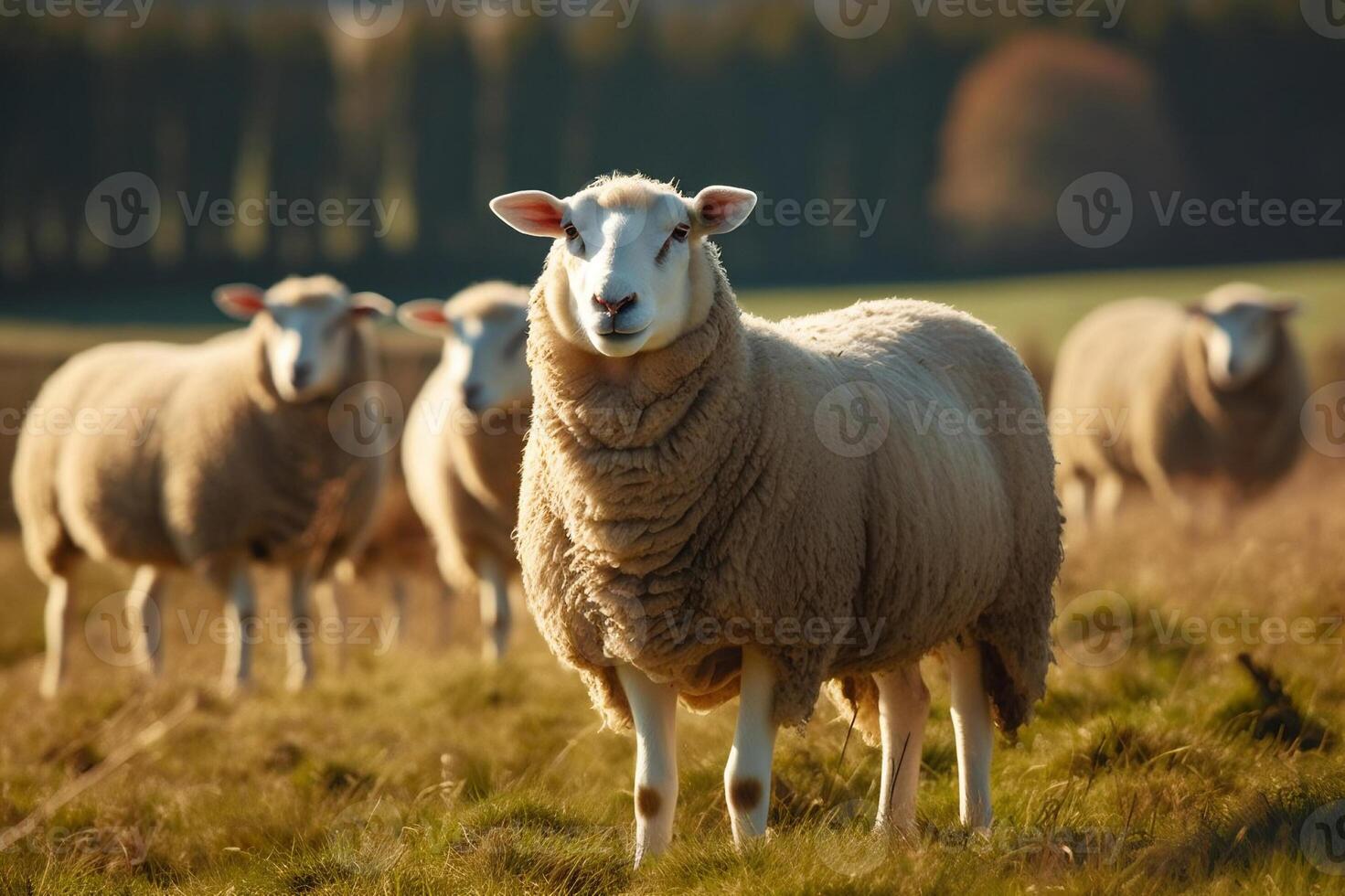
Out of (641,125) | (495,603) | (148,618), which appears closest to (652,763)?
(495,603)

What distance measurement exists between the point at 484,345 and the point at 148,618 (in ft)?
10.2

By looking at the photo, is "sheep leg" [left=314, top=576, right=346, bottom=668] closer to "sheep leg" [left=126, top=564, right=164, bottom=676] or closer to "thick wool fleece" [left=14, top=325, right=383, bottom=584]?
"sheep leg" [left=126, top=564, right=164, bottom=676]

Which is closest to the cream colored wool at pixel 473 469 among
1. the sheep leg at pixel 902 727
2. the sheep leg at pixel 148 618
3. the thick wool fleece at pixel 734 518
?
the sheep leg at pixel 148 618

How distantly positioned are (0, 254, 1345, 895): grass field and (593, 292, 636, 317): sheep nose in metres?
1.40

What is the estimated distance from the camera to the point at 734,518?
13.4ft

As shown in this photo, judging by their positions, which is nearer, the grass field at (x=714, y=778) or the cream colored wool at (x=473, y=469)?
the grass field at (x=714, y=778)

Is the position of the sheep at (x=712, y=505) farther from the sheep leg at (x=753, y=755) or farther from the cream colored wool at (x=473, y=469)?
the cream colored wool at (x=473, y=469)

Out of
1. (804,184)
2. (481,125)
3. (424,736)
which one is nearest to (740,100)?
(804,184)

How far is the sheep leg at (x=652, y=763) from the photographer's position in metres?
4.09

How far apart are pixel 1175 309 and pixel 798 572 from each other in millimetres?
11347

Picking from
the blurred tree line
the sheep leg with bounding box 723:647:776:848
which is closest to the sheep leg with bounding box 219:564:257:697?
the sheep leg with bounding box 723:647:776:848

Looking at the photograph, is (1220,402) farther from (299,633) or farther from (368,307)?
(299,633)

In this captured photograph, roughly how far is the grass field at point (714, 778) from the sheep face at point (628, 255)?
1365 millimetres

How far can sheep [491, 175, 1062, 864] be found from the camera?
401 centimetres
